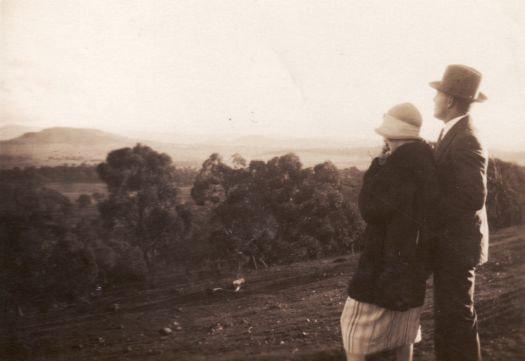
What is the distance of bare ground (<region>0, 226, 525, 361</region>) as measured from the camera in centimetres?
386

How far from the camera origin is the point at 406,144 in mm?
2791

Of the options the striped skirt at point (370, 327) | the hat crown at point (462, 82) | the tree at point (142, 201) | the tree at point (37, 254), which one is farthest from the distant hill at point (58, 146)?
the hat crown at point (462, 82)

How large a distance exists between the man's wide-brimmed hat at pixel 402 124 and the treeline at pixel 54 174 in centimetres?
192

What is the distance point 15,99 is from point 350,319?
334 centimetres

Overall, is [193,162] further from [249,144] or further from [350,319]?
[350,319]

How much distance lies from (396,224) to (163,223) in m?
2.08

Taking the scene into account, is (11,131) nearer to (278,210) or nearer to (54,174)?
(54,174)

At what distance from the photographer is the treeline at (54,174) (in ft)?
13.0

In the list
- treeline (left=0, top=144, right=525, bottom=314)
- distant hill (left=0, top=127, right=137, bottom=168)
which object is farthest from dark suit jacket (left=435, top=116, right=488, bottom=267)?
distant hill (left=0, top=127, right=137, bottom=168)

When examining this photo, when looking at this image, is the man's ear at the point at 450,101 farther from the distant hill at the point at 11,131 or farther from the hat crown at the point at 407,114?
the distant hill at the point at 11,131

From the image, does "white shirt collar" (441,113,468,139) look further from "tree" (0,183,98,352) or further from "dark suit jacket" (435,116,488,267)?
"tree" (0,183,98,352)

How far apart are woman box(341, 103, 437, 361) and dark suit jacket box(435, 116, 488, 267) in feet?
0.87

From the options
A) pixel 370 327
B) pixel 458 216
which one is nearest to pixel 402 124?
pixel 458 216

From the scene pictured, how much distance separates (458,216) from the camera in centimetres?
314
